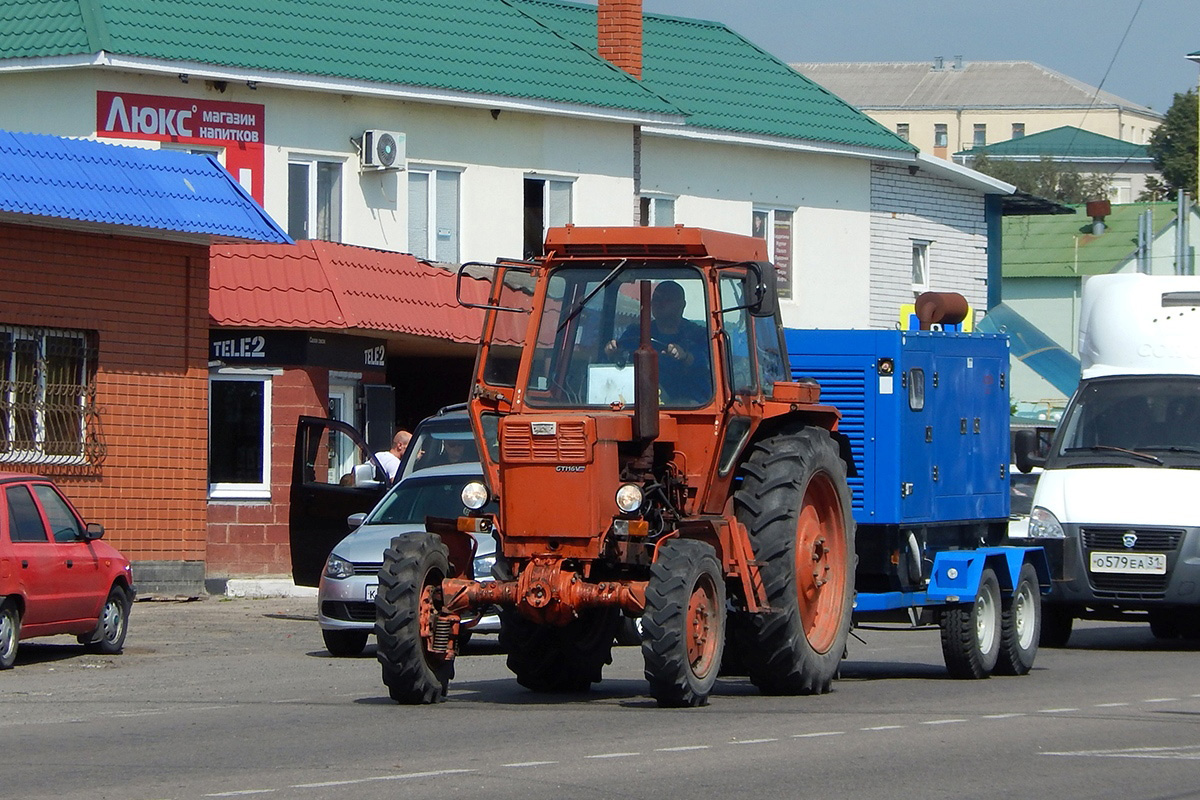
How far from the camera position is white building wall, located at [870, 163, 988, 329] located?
38219mm

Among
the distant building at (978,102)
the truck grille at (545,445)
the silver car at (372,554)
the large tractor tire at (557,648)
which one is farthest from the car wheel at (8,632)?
the distant building at (978,102)

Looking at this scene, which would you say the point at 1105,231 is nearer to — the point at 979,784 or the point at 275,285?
the point at 275,285

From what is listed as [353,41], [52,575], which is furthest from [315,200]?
[52,575]

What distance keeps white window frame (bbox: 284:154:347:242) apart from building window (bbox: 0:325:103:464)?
6580mm

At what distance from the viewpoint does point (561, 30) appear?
35219 mm

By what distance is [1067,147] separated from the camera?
120562mm

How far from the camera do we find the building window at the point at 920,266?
39.4 metres

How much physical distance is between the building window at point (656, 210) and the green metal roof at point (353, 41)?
2.11 meters

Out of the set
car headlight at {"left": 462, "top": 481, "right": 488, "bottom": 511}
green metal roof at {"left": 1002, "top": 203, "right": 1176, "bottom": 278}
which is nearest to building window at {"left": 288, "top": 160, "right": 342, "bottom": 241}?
car headlight at {"left": 462, "top": 481, "right": 488, "bottom": 511}

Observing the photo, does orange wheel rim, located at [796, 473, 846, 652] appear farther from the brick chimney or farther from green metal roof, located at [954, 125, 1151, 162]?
green metal roof, located at [954, 125, 1151, 162]

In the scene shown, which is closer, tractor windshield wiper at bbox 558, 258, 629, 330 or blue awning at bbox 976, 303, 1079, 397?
tractor windshield wiper at bbox 558, 258, 629, 330

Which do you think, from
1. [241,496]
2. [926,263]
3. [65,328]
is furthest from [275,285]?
[926,263]

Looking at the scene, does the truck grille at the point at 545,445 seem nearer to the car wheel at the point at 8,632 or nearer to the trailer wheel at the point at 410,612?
the trailer wheel at the point at 410,612

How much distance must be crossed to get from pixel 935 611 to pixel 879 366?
1.94 meters
